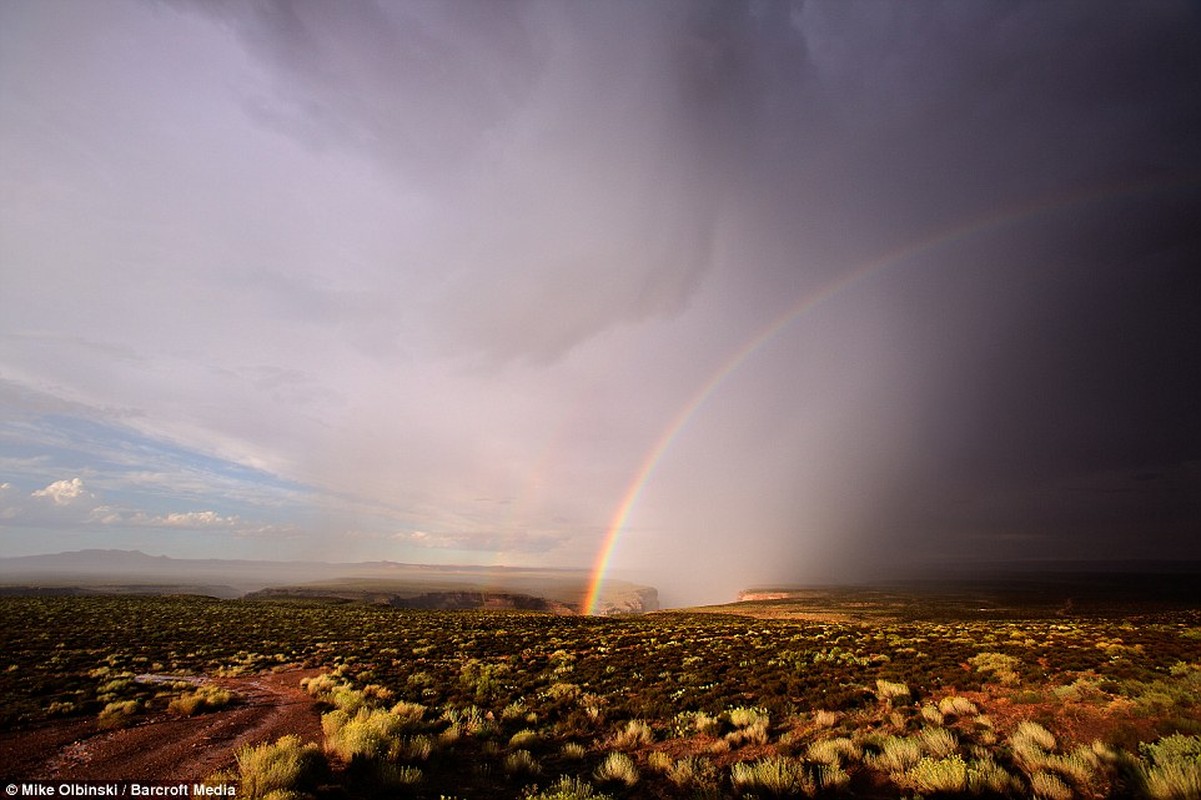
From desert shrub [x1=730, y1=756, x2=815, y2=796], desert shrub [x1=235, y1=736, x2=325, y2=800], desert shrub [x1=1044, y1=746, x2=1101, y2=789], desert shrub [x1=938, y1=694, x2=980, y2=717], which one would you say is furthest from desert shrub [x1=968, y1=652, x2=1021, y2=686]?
desert shrub [x1=235, y1=736, x2=325, y2=800]

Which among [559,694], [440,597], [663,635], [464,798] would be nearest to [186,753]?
[464,798]

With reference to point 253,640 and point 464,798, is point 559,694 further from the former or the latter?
point 253,640

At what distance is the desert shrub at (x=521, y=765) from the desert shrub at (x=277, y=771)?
348 cm

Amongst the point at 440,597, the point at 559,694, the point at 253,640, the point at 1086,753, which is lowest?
the point at 440,597

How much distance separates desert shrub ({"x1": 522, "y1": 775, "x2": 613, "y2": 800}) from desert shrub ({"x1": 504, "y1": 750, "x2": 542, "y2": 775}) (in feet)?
3.34

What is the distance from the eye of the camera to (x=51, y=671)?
20609mm

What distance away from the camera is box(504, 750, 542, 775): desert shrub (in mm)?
9961

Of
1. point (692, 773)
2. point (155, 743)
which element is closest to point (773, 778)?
point (692, 773)

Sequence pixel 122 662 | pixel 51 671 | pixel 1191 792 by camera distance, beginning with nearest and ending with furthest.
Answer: pixel 1191 792 → pixel 51 671 → pixel 122 662

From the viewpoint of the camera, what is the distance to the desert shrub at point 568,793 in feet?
25.7

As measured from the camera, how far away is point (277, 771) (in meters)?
8.24

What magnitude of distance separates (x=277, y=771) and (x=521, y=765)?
174 inches

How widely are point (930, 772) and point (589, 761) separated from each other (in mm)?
6660

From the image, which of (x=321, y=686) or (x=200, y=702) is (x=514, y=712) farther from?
(x=200, y=702)
